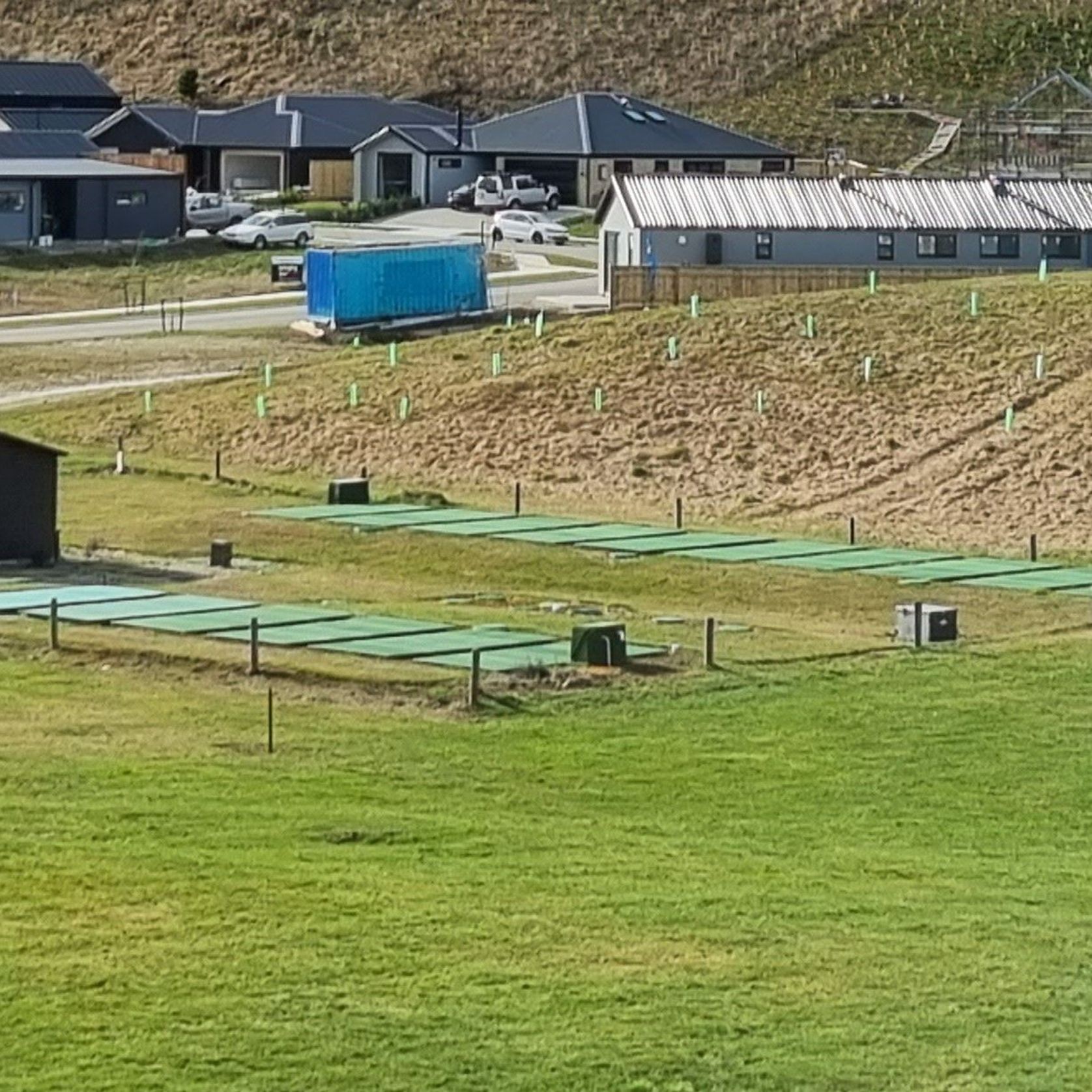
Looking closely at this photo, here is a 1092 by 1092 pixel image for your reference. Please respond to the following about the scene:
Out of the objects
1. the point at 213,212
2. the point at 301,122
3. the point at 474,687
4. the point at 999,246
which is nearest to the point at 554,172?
the point at 301,122

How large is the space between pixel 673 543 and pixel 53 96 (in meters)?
62.6

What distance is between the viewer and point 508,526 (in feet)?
137

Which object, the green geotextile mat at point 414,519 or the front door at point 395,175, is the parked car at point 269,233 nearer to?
the front door at point 395,175

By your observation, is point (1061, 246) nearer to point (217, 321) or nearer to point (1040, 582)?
point (217, 321)

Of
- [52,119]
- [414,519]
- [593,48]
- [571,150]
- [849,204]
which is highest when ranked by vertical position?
[593,48]

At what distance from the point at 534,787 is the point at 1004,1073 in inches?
326

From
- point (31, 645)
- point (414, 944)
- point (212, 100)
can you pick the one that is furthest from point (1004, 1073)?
point (212, 100)

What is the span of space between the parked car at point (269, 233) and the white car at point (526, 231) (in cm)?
520

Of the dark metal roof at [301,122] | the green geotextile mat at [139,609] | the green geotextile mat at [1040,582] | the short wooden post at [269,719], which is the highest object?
the dark metal roof at [301,122]

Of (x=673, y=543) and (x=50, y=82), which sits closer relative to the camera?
(x=673, y=543)

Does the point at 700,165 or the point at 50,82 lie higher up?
the point at 50,82

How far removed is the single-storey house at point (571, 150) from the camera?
88.2 metres

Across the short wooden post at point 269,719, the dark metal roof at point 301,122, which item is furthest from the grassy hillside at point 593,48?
the short wooden post at point 269,719

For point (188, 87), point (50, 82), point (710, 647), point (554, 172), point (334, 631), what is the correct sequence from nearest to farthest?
point (710, 647) < point (334, 631) < point (554, 172) < point (50, 82) < point (188, 87)
